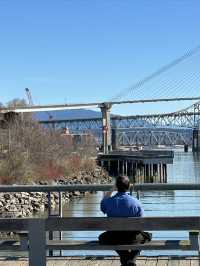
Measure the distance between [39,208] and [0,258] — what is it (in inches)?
1092

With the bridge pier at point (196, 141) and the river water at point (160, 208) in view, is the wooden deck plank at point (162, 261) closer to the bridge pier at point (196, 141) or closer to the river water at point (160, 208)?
the river water at point (160, 208)

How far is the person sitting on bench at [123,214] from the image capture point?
704 centimetres

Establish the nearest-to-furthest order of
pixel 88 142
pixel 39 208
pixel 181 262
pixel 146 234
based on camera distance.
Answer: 1. pixel 146 234
2. pixel 181 262
3. pixel 39 208
4. pixel 88 142

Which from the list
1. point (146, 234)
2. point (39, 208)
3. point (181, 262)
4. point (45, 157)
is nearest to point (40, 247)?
point (146, 234)

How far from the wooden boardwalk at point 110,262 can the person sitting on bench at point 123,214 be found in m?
1.07

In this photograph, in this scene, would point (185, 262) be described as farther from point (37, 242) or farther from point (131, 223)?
point (37, 242)

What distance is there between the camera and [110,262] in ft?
28.6

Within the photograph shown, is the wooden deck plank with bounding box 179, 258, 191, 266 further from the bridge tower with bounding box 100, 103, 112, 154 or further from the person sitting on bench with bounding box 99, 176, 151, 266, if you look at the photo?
the bridge tower with bounding box 100, 103, 112, 154

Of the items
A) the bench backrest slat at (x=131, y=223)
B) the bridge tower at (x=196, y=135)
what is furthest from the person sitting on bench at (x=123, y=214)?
the bridge tower at (x=196, y=135)

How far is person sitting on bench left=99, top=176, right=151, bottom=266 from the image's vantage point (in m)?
7.04

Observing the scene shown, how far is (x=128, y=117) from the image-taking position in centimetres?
15875

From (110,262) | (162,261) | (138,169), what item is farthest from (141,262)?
(138,169)

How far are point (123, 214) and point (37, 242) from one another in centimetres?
109

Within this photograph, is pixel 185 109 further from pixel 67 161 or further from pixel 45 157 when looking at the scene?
pixel 45 157
